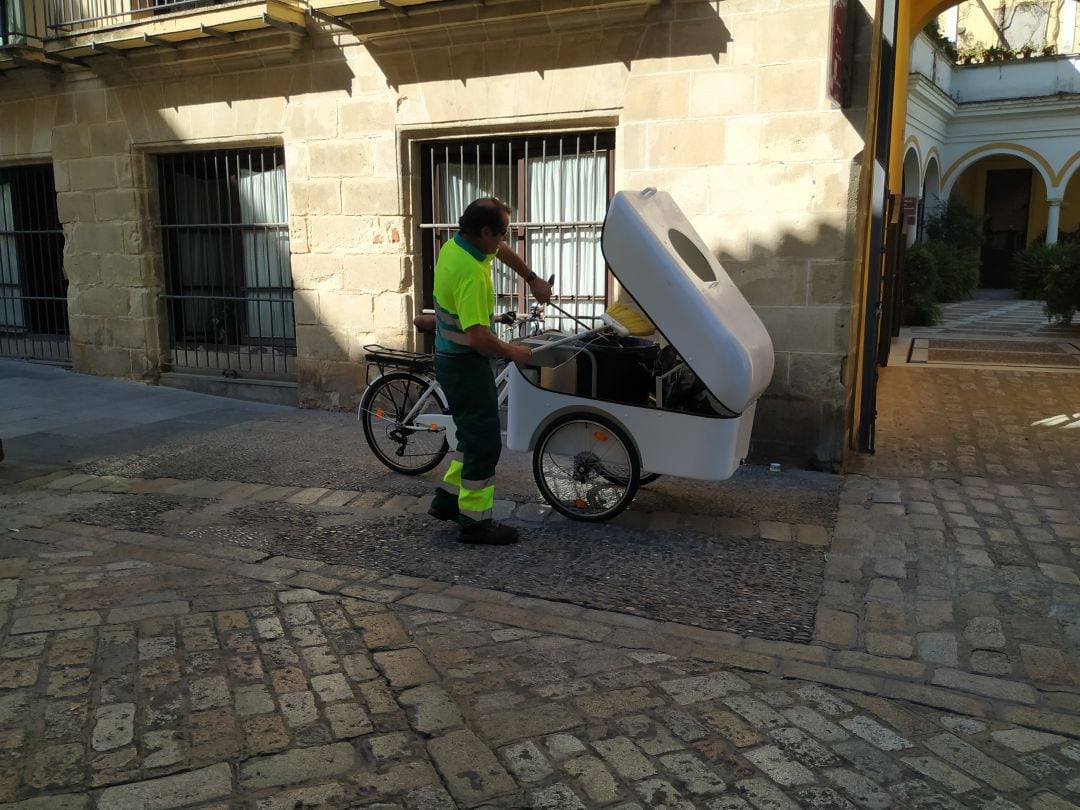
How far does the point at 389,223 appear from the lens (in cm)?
789

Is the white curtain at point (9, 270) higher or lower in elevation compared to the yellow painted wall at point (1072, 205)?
lower

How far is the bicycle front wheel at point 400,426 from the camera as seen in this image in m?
6.11

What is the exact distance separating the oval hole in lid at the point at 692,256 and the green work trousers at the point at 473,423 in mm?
1197

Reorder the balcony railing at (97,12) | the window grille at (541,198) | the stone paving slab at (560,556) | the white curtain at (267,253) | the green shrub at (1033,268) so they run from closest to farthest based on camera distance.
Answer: the stone paving slab at (560,556)
the window grille at (541,198)
the white curtain at (267,253)
the balcony railing at (97,12)
the green shrub at (1033,268)

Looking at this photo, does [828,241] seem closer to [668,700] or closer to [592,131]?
[592,131]

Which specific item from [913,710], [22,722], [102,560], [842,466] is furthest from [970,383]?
[22,722]

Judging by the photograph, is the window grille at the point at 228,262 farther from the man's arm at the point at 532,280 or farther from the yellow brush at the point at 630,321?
the yellow brush at the point at 630,321

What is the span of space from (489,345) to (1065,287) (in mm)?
12395

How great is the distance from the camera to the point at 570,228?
756 cm

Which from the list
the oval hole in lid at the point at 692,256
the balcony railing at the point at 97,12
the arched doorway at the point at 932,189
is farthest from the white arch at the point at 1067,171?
the oval hole in lid at the point at 692,256

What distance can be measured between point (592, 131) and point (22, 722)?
5608 mm

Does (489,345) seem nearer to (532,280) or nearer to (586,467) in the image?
(532,280)

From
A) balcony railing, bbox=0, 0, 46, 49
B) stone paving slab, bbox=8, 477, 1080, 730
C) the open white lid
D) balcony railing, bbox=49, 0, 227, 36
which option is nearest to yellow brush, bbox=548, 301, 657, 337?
the open white lid

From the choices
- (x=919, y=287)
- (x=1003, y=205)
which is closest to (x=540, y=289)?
(x=919, y=287)
